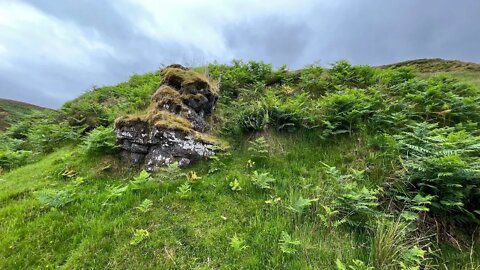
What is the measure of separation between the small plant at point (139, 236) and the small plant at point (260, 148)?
308 centimetres

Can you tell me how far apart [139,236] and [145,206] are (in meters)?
0.67

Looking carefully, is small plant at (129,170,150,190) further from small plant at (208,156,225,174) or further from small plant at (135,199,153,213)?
small plant at (208,156,225,174)

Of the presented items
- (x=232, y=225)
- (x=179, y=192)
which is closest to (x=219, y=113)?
(x=179, y=192)

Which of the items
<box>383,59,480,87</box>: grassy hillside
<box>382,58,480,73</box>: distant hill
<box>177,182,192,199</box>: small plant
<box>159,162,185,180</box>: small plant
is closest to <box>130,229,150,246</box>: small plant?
<box>177,182,192,199</box>: small plant

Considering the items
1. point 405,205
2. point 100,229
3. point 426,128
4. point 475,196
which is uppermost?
point 426,128

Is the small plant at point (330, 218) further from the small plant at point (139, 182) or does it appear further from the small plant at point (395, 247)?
the small plant at point (139, 182)

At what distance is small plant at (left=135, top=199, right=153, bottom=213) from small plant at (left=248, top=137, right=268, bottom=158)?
2.63 m

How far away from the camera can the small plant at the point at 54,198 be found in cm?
527

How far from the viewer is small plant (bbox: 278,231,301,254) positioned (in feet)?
13.3

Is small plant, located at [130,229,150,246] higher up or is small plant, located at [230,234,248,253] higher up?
small plant, located at [230,234,248,253]

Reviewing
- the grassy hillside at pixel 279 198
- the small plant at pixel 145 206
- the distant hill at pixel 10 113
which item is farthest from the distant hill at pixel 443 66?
the distant hill at pixel 10 113

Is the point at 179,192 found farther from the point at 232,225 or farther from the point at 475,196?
the point at 475,196

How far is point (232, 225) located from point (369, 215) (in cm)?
221

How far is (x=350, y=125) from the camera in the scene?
7.09m
